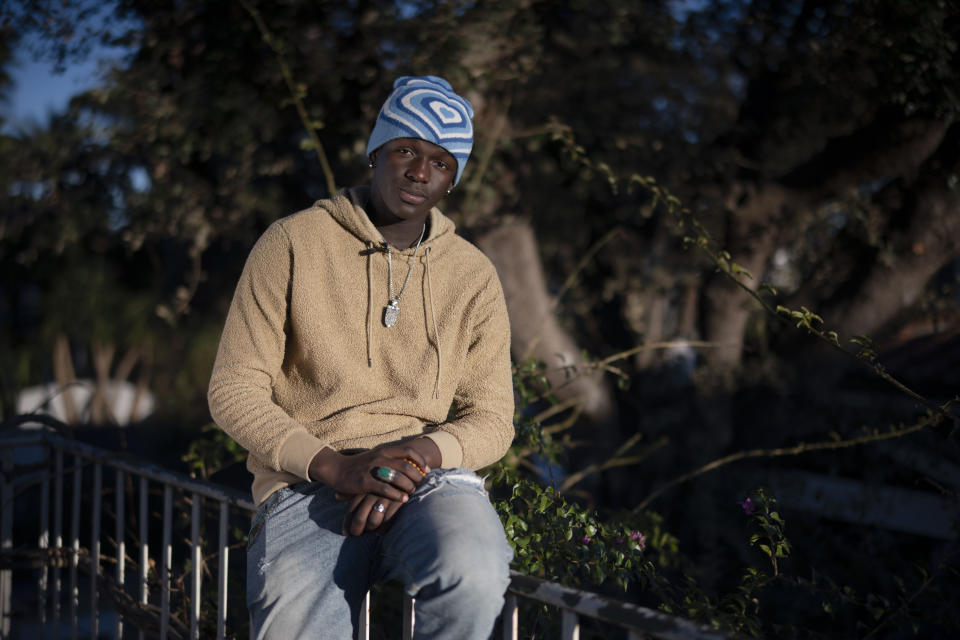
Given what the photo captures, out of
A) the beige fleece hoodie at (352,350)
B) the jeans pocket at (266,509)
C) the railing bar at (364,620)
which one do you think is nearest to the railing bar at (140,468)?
the jeans pocket at (266,509)

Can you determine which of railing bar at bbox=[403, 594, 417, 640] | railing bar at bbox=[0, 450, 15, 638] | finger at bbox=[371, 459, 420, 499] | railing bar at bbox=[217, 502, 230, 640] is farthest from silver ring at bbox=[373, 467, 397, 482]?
railing bar at bbox=[0, 450, 15, 638]

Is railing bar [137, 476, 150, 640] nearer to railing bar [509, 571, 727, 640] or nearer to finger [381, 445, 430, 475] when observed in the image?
finger [381, 445, 430, 475]

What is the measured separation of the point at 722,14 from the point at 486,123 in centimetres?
183

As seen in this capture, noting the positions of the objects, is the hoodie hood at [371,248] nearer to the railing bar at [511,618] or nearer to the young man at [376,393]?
the young man at [376,393]

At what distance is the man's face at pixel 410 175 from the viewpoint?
2010 mm

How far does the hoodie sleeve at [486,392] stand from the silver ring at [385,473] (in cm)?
25

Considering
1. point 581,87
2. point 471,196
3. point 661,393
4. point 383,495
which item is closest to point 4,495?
point 383,495

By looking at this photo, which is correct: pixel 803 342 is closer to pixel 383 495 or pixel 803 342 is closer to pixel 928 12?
pixel 928 12

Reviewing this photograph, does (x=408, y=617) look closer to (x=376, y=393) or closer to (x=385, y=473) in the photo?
(x=385, y=473)

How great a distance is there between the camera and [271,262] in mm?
1916

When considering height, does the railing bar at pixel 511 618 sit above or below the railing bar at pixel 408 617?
above

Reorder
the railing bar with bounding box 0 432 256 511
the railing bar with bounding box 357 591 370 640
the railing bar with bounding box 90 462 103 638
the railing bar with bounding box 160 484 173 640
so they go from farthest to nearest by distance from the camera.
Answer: the railing bar with bounding box 90 462 103 638 < the railing bar with bounding box 160 484 173 640 < the railing bar with bounding box 0 432 256 511 < the railing bar with bounding box 357 591 370 640

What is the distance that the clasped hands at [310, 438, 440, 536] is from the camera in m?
1.64

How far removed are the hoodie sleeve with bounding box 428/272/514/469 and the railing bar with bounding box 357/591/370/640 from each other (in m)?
0.36
